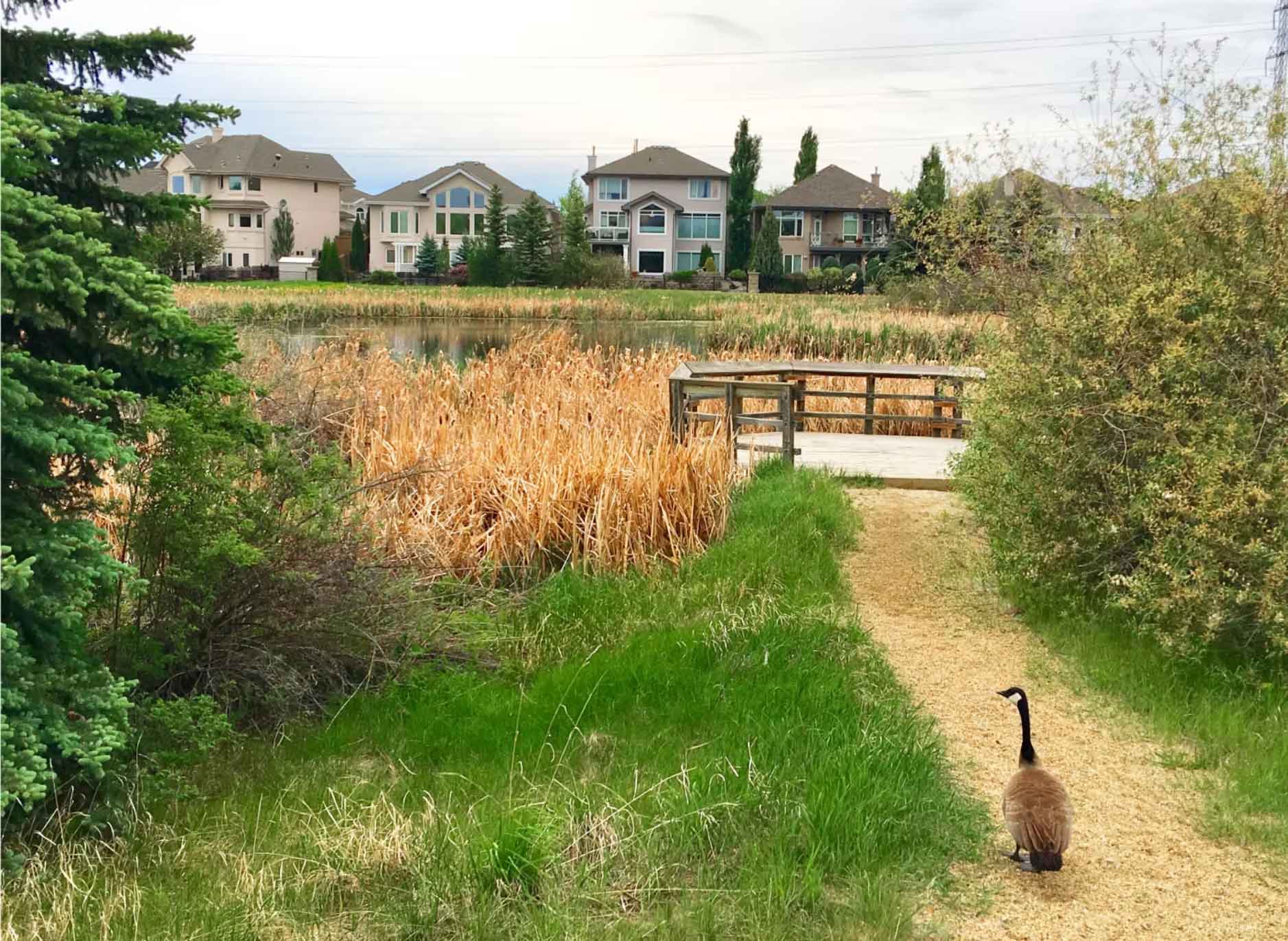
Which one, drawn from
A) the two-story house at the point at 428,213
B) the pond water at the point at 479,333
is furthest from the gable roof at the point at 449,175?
the pond water at the point at 479,333

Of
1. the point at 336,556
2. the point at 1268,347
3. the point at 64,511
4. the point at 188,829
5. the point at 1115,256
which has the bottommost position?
the point at 188,829

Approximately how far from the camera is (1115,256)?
7.28 meters

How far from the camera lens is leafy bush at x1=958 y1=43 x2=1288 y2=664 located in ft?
20.4

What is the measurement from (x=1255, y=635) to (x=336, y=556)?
4924mm

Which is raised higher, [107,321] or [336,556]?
[107,321]

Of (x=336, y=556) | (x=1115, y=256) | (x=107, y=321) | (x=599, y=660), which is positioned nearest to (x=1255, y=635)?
(x=1115, y=256)

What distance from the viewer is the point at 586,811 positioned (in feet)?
15.2

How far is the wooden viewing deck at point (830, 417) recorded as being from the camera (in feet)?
37.6

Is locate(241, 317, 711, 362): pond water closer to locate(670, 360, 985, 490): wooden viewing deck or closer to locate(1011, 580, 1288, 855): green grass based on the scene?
locate(670, 360, 985, 490): wooden viewing deck

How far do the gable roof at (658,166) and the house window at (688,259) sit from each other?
14.9 feet

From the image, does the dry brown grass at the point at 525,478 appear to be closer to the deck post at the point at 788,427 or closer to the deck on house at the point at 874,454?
the deck post at the point at 788,427

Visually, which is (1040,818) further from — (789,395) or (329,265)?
(329,265)

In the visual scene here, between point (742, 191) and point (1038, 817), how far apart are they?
2841 inches

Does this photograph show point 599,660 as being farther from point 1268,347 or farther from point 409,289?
point 409,289
